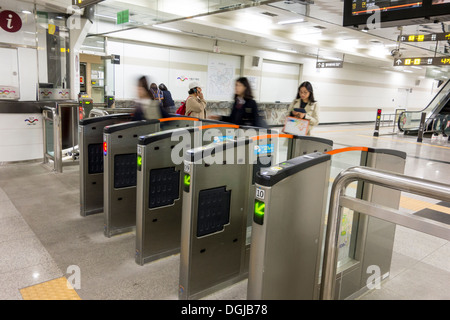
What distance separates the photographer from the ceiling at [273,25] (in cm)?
571

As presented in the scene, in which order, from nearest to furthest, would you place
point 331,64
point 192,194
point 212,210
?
point 192,194, point 212,210, point 331,64

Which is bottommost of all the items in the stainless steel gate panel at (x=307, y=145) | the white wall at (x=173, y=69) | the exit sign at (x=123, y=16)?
the stainless steel gate panel at (x=307, y=145)

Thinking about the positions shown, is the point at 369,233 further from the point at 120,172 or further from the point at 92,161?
the point at 92,161

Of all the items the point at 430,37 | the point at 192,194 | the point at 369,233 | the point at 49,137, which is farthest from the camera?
the point at 430,37

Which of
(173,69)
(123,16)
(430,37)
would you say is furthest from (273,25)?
(123,16)

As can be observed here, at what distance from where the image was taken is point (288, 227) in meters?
1.77

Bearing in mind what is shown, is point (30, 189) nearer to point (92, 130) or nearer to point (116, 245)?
point (92, 130)

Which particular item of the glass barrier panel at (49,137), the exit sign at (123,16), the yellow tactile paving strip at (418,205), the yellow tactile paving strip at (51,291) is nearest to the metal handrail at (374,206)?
the yellow tactile paving strip at (51,291)

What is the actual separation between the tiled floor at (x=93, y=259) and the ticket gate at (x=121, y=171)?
0.56 ft

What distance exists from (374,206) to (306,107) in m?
2.50

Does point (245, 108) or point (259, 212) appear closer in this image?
point (259, 212)

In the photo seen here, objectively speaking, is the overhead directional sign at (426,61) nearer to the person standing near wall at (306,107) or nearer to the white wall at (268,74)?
the white wall at (268,74)

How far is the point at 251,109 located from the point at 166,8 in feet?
9.55
